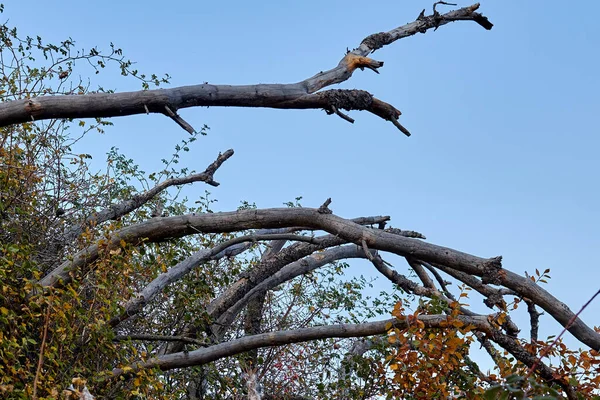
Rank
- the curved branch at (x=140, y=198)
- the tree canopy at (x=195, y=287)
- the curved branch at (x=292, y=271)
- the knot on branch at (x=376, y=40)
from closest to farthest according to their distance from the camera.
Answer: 1. the tree canopy at (x=195, y=287)
2. the curved branch at (x=140, y=198)
3. the knot on branch at (x=376, y=40)
4. the curved branch at (x=292, y=271)

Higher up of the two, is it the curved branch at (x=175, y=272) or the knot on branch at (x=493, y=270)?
the curved branch at (x=175, y=272)

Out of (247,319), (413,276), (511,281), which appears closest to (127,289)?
(511,281)

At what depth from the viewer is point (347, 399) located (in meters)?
9.09

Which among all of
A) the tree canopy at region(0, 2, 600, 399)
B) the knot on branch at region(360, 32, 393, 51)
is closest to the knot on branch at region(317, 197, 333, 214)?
Answer: the tree canopy at region(0, 2, 600, 399)

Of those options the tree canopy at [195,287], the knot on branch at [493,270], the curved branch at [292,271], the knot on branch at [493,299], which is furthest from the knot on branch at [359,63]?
the curved branch at [292,271]

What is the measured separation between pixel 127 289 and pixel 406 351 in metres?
2.57

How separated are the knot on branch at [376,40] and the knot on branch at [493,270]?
313cm

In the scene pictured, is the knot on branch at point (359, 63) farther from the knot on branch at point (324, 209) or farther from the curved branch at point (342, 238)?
the curved branch at point (342, 238)

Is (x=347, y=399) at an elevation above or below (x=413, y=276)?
below

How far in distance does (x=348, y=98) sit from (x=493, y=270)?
202 cm

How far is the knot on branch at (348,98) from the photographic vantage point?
267 inches

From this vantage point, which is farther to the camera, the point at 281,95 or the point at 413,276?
the point at 413,276

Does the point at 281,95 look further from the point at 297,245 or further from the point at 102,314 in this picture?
the point at 297,245

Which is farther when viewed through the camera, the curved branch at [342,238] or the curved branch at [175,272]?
the curved branch at [175,272]
